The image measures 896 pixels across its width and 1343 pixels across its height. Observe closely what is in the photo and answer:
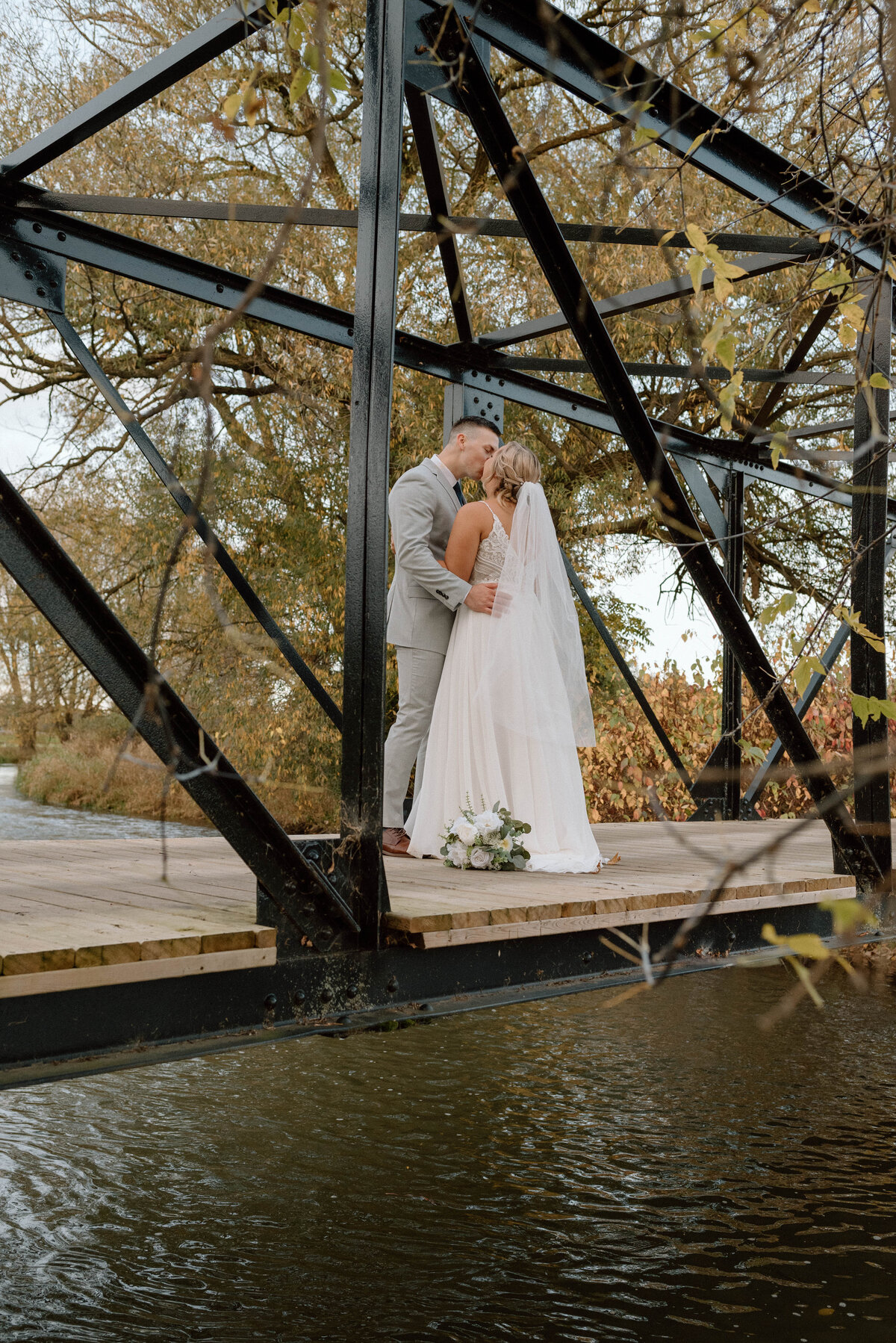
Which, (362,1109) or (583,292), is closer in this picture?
(583,292)

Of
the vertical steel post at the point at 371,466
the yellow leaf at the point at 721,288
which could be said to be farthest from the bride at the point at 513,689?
the yellow leaf at the point at 721,288

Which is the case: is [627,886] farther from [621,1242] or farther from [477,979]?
[621,1242]

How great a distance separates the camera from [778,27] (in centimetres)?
223

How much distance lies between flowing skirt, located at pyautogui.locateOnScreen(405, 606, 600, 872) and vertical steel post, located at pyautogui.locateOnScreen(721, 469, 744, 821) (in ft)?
9.09

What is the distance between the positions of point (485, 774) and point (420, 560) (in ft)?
3.09

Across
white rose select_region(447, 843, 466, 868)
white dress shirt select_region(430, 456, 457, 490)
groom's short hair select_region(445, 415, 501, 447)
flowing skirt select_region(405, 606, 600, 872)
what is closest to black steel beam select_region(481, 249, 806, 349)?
groom's short hair select_region(445, 415, 501, 447)

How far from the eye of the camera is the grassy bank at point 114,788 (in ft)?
43.1

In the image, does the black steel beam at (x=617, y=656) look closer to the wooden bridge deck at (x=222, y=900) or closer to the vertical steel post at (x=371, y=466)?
the wooden bridge deck at (x=222, y=900)

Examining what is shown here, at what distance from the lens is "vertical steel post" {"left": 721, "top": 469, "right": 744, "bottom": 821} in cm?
742

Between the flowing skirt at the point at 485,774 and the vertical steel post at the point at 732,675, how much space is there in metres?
2.77

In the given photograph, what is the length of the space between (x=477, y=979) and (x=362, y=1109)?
2.31 metres

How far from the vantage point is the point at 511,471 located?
501cm

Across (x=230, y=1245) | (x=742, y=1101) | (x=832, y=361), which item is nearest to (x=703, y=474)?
(x=742, y=1101)

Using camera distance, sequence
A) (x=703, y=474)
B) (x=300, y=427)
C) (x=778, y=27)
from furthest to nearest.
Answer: (x=300, y=427) < (x=703, y=474) < (x=778, y=27)
